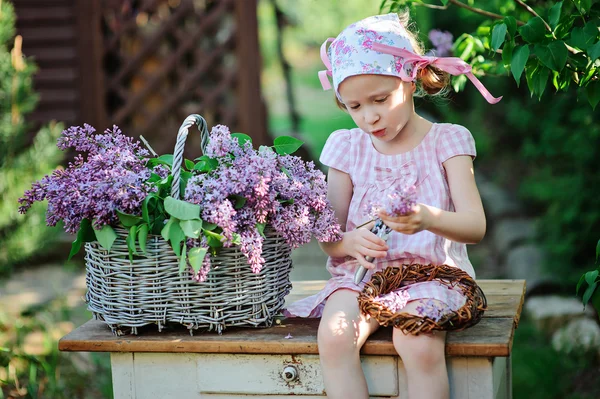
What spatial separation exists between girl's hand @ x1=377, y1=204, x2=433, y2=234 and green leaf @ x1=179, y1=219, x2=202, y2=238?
0.46 meters

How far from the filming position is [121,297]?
219 centimetres

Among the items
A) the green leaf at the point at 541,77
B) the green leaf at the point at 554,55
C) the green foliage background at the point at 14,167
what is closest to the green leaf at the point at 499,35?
the green leaf at the point at 554,55

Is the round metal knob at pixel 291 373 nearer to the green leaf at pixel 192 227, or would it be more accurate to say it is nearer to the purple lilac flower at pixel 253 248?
the purple lilac flower at pixel 253 248

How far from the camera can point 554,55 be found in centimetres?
202

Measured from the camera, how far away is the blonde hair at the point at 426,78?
2410 mm

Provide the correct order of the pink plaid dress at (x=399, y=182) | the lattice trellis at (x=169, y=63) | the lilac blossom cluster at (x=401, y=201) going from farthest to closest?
the lattice trellis at (x=169, y=63), the pink plaid dress at (x=399, y=182), the lilac blossom cluster at (x=401, y=201)

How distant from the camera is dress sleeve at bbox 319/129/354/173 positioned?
2484 mm

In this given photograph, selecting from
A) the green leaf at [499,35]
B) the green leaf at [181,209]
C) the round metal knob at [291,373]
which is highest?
the green leaf at [499,35]

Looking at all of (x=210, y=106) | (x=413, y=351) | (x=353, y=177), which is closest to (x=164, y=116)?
(x=210, y=106)

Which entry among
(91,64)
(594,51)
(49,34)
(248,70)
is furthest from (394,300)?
(49,34)

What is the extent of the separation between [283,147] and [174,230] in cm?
46

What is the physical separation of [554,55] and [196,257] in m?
1.06

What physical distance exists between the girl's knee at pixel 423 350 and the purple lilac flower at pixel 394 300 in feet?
0.28

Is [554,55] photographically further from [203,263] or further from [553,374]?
[553,374]
